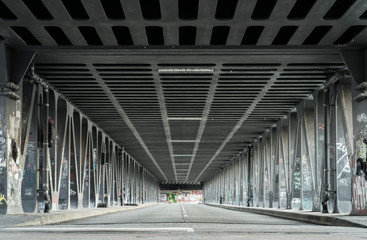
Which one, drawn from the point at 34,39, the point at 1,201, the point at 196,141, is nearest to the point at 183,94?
the point at 34,39

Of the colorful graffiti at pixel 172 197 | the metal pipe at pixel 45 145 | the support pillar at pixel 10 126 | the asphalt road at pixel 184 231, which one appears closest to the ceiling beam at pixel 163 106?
the metal pipe at pixel 45 145

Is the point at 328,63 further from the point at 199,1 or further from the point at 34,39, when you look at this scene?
the point at 34,39

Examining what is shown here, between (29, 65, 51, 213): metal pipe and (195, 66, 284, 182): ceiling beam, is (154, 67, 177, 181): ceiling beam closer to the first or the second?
(195, 66, 284, 182): ceiling beam

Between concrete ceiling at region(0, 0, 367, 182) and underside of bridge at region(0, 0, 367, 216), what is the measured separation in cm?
4

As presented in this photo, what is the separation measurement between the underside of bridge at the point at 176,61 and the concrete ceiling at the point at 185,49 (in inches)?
1.6

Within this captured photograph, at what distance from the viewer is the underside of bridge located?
15413 mm

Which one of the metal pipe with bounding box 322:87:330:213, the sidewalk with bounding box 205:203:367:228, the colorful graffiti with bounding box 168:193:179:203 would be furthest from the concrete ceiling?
the colorful graffiti with bounding box 168:193:179:203

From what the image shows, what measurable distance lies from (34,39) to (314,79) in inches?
471

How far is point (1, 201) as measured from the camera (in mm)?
17469

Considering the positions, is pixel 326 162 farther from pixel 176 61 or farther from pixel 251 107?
pixel 251 107

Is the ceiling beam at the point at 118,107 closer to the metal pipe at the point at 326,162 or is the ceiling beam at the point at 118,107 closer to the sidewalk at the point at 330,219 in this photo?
the metal pipe at the point at 326,162

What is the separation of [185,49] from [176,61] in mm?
1523

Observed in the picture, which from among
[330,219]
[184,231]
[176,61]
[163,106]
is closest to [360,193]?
[330,219]

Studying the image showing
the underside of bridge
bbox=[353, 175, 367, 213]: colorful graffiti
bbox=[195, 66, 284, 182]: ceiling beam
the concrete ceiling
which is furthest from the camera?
bbox=[195, 66, 284, 182]: ceiling beam
